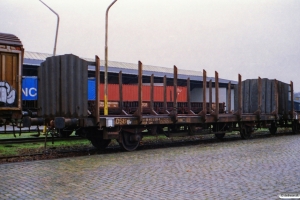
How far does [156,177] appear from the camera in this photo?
7.64 meters

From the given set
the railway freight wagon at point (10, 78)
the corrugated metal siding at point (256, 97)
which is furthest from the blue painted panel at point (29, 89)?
the corrugated metal siding at point (256, 97)

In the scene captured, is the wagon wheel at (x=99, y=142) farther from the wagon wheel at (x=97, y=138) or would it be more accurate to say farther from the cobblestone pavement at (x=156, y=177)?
the cobblestone pavement at (x=156, y=177)

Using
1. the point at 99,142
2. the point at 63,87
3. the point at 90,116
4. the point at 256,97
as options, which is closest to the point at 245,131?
the point at 256,97

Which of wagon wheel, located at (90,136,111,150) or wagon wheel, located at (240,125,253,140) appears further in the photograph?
wagon wheel, located at (240,125,253,140)

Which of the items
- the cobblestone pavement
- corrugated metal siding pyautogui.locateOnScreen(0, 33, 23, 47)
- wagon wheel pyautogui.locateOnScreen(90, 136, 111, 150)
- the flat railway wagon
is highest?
corrugated metal siding pyautogui.locateOnScreen(0, 33, 23, 47)

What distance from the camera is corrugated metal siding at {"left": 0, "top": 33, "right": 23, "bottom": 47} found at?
12.4 meters

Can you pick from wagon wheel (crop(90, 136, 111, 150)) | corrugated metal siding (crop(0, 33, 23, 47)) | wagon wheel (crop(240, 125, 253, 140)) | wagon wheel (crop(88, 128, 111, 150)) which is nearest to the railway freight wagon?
corrugated metal siding (crop(0, 33, 23, 47))

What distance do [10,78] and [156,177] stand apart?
7.24m

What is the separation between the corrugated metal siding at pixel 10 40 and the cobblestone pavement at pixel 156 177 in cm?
499

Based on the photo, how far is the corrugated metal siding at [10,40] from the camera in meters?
12.4

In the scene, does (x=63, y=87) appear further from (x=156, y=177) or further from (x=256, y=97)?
(x=256, y=97)

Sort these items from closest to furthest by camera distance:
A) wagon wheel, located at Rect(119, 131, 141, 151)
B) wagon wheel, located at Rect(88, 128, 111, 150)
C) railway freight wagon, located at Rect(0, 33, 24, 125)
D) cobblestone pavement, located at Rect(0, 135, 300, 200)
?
cobblestone pavement, located at Rect(0, 135, 300, 200), railway freight wagon, located at Rect(0, 33, 24, 125), wagon wheel, located at Rect(88, 128, 111, 150), wagon wheel, located at Rect(119, 131, 141, 151)

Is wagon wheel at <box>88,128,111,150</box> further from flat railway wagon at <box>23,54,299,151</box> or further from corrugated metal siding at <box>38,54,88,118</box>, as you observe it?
corrugated metal siding at <box>38,54,88,118</box>

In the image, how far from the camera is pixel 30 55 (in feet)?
110
